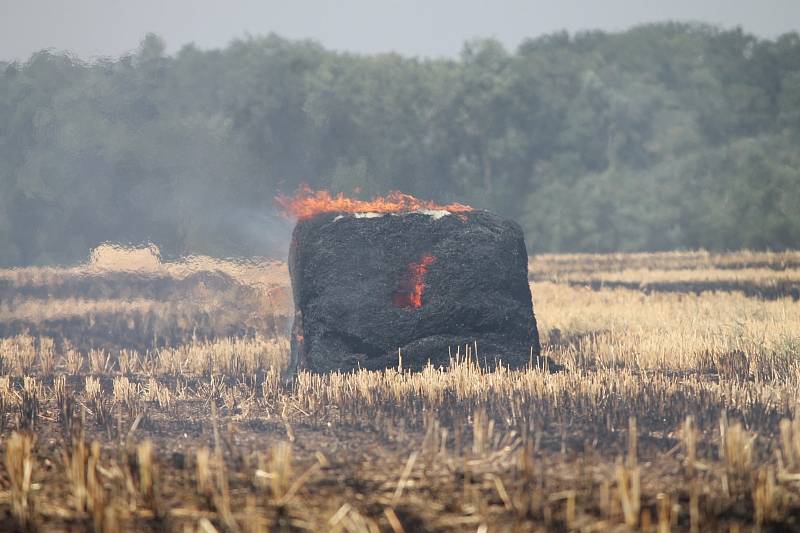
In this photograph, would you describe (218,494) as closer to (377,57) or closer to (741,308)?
(741,308)

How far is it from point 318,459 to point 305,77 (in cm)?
4739

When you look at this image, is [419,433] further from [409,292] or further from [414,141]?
[414,141]

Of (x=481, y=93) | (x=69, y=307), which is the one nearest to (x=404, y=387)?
(x=69, y=307)

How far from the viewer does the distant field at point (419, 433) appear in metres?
7.84

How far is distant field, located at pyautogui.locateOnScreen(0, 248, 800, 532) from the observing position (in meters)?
7.84

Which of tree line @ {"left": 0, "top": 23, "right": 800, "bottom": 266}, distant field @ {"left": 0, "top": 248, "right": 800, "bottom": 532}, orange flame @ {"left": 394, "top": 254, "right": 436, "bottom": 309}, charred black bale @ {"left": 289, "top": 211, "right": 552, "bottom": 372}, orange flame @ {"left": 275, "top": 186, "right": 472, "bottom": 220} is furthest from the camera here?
tree line @ {"left": 0, "top": 23, "right": 800, "bottom": 266}

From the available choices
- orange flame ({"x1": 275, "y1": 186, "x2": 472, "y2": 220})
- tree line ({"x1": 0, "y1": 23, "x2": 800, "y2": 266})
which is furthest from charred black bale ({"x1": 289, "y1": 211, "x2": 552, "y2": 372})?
tree line ({"x1": 0, "y1": 23, "x2": 800, "y2": 266})

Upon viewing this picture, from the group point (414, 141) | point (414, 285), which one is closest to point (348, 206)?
point (414, 285)

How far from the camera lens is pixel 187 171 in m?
44.0

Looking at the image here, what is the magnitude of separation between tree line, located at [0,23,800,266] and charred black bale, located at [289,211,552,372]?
2013 cm

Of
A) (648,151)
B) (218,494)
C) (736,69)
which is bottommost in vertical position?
(218,494)

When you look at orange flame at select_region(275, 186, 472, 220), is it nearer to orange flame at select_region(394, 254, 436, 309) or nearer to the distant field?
orange flame at select_region(394, 254, 436, 309)

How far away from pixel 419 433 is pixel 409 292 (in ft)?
15.8

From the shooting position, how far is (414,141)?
57.5 m
